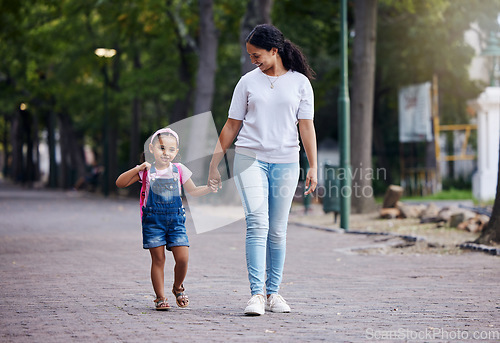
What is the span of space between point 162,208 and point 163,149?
42cm

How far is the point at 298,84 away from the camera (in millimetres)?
5961

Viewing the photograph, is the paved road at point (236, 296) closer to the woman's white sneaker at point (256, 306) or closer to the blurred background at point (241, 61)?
the woman's white sneaker at point (256, 306)

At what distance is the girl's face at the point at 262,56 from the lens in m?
5.87

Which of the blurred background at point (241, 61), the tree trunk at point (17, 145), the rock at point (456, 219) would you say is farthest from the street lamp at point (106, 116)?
the tree trunk at point (17, 145)

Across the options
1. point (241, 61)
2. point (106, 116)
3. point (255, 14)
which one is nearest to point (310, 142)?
point (255, 14)

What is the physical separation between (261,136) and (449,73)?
24.3 meters

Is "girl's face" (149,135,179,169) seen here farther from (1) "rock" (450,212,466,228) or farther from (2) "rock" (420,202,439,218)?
(2) "rock" (420,202,439,218)

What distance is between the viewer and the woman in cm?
587

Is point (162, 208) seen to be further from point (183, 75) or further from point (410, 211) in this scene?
point (183, 75)

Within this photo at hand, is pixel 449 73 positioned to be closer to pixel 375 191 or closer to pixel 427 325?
pixel 375 191

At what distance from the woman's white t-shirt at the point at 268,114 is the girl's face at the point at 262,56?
8cm

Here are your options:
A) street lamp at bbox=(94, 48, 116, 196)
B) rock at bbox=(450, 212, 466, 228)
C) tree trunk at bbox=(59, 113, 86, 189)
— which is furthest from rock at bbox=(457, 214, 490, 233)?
tree trunk at bbox=(59, 113, 86, 189)

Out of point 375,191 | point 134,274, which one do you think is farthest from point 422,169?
point 134,274

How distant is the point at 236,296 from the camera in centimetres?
688
